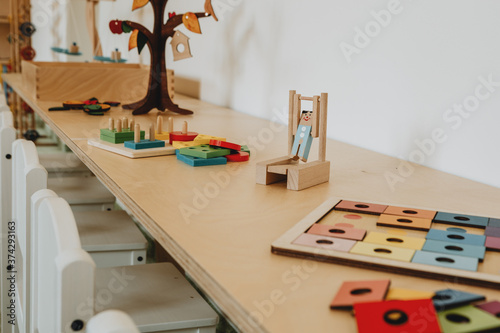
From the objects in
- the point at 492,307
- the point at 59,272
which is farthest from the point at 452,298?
the point at 59,272

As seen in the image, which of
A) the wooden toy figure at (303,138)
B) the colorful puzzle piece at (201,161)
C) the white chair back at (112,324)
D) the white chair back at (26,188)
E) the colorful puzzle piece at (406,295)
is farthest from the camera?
the colorful puzzle piece at (201,161)

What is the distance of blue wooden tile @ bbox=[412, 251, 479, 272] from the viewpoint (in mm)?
612

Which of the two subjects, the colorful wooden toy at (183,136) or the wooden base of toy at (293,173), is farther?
the colorful wooden toy at (183,136)

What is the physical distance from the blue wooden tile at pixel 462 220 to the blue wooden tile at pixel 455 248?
114 mm

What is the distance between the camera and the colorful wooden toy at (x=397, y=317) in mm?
468

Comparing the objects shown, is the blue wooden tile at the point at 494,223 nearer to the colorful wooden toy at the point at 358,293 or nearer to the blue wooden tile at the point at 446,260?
the blue wooden tile at the point at 446,260

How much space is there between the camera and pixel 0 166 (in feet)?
4.48

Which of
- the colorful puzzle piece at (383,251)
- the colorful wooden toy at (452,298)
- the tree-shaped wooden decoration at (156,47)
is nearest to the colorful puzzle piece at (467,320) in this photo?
the colorful wooden toy at (452,298)

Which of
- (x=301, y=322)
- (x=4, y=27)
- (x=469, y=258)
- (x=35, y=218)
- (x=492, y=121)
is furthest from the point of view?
(x=4, y=27)

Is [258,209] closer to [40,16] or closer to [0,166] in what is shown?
[0,166]

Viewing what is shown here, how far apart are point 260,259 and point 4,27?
5.93 meters

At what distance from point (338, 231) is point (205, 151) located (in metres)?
0.51

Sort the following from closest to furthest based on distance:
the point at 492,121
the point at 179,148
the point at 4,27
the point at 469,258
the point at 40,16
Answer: the point at 469,258 < the point at 492,121 < the point at 179,148 < the point at 4,27 < the point at 40,16

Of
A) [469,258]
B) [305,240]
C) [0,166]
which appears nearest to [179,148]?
[0,166]
